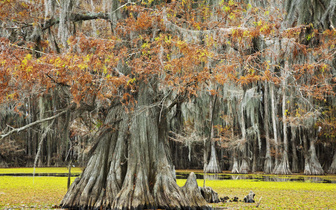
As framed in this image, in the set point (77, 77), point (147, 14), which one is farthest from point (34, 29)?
point (147, 14)

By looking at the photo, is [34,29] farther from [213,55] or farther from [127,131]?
[213,55]

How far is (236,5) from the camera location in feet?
23.4

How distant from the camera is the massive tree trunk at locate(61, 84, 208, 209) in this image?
699 cm

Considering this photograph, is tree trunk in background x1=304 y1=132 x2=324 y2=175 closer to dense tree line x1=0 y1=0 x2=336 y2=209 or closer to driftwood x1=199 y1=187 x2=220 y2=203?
dense tree line x1=0 y1=0 x2=336 y2=209

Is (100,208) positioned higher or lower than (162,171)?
lower

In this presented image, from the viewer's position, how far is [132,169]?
290 inches

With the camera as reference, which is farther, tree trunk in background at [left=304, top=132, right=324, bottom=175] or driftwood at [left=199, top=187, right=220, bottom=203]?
tree trunk in background at [left=304, top=132, right=324, bottom=175]

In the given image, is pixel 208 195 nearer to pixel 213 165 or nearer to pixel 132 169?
pixel 132 169

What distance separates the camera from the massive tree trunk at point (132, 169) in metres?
6.99

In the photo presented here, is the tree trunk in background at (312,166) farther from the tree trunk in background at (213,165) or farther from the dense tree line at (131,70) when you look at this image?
the dense tree line at (131,70)

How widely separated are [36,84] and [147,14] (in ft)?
8.80

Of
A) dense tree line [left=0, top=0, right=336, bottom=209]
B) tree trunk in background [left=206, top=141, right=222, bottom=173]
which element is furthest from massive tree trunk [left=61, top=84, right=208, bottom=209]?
tree trunk in background [left=206, top=141, right=222, bottom=173]

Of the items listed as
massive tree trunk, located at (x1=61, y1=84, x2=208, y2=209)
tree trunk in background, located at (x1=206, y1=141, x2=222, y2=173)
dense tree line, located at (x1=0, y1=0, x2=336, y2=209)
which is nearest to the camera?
dense tree line, located at (x1=0, y1=0, x2=336, y2=209)

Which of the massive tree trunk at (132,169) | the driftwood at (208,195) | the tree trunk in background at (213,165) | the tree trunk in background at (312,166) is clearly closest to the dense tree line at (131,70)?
the massive tree trunk at (132,169)
